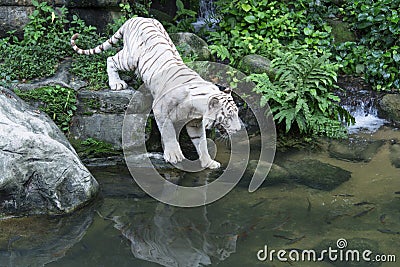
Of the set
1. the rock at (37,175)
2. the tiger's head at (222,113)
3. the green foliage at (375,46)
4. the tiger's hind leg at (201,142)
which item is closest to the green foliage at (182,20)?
the green foliage at (375,46)

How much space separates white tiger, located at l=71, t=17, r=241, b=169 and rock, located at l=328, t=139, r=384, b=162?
5.50ft

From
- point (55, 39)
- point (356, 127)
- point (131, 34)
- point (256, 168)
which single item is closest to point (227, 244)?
point (256, 168)

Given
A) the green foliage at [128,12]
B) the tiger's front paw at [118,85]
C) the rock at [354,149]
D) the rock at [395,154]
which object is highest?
the green foliage at [128,12]

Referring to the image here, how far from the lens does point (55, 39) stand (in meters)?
8.09

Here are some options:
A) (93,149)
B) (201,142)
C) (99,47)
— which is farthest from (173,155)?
(99,47)

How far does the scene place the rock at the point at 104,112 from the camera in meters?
6.78

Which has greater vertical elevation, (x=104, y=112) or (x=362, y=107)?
(x=104, y=112)

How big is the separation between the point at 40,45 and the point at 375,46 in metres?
5.67

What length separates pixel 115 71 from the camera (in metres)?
7.26

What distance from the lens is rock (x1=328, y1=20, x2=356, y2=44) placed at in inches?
401

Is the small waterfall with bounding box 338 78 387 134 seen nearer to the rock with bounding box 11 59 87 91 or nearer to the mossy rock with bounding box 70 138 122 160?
the mossy rock with bounding box 70 138 122 160

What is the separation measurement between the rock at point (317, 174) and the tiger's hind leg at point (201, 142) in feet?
3.00

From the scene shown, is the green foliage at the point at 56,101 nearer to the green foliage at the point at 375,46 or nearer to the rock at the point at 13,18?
the rock at the point at 13,18

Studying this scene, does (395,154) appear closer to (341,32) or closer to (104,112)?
(104,112)
